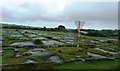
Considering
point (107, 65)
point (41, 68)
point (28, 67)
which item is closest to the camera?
point (41, 68)

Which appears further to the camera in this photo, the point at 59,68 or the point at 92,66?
the point at 92,66

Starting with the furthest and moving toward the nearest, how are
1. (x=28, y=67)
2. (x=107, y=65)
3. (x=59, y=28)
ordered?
(x=59, y=28) → (x=107, y=65) → (x=28, y=67)

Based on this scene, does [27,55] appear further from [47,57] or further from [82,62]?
[82,62]

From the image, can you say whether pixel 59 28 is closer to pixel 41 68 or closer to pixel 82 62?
pixel 82 62

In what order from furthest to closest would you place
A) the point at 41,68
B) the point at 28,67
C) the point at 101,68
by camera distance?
1. the point at 101,68
2. the point at 28,67
3. the point at 41,68

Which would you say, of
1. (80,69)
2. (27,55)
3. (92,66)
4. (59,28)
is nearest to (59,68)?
(80,69)

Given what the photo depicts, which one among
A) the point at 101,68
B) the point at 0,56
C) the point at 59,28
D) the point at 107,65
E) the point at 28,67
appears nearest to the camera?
the point at 28,67

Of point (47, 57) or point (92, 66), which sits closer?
point (92, 66)

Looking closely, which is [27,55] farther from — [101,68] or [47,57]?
[101,68]

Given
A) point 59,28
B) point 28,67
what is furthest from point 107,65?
point 59,28
